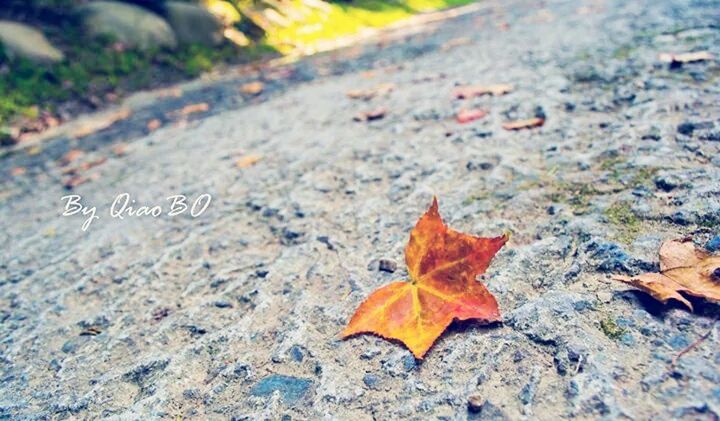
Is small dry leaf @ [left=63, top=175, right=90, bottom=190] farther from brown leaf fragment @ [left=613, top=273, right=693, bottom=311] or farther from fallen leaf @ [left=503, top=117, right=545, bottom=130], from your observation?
brown leaf fragment @ [left=613, top=273, right=693, bottom=311]

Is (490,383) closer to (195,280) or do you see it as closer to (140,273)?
(195,280)

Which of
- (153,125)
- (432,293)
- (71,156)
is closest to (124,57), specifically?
(153,125)

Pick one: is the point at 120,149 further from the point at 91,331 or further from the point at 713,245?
the point at 713,245

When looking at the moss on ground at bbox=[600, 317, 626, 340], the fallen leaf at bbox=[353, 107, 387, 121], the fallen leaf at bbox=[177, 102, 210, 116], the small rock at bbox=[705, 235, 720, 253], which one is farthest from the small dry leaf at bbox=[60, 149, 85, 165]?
the small rock at bbox=[705, 235, 720, 253]

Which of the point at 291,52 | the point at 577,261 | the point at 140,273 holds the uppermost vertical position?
the point at 577,261

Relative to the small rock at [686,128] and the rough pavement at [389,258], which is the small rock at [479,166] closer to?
the rough pavement at [389,258]

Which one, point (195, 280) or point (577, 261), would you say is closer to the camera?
point (577, 261)

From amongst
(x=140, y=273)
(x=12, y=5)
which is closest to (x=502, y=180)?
(x=140, y=273)
